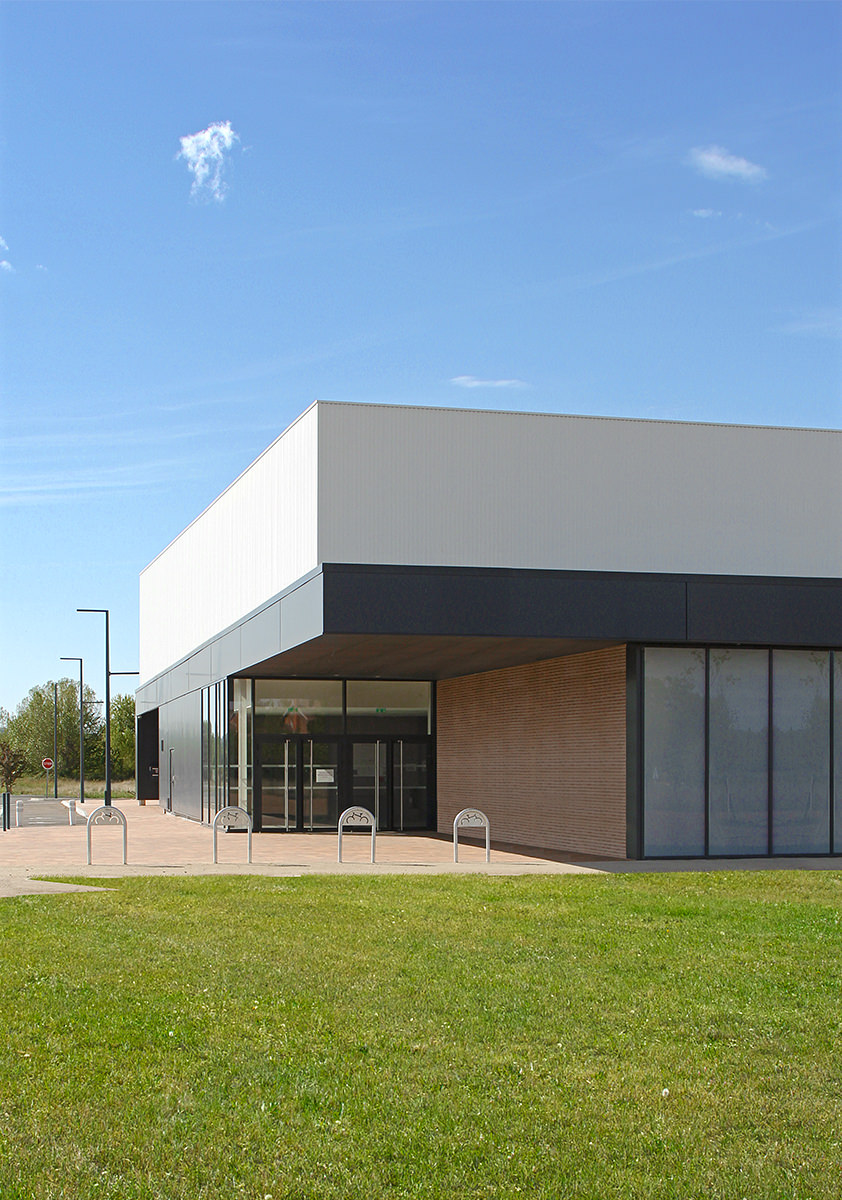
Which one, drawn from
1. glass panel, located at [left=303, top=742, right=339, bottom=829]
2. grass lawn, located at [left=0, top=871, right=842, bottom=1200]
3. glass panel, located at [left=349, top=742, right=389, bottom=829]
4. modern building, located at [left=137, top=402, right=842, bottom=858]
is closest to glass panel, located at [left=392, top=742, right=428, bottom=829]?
glass panel, located at [left=349, top=742, right=389, bottom=829]

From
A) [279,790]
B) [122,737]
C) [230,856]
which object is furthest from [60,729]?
[230,856]

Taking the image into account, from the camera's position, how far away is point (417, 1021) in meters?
9.07

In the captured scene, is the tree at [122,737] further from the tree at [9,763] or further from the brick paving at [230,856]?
the brick paving at [230,856]

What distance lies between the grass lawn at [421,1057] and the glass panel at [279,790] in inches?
725

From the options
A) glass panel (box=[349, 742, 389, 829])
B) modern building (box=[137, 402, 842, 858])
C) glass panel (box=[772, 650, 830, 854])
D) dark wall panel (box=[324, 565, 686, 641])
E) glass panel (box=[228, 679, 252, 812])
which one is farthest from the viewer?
glass panel (box=[349, 742, 389, 829])

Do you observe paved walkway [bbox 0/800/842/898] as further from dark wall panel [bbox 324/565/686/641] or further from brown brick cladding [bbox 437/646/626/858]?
dark wall panel [bbox 324/565/686/641]

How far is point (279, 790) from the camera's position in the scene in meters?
32.7

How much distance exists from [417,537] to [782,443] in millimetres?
7220

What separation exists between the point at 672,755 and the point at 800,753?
8.16 ft

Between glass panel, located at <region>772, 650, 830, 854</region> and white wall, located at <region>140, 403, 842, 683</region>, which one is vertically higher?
white wall, located at <region>140, 403, 842, 683</region>

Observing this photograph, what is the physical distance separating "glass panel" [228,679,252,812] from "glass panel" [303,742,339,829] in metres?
1.47

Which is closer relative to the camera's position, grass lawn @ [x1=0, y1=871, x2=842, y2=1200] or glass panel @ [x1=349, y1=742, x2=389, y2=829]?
grass lawn @ [x1=0, y1=871, x2=842, y2=1200]

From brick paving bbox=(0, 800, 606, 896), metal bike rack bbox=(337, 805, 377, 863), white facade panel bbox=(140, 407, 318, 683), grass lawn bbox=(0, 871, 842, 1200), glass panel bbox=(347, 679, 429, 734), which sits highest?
white facade panel bbox=(140, 407, 318, 683)

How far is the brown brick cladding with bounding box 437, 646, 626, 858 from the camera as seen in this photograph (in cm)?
2333
